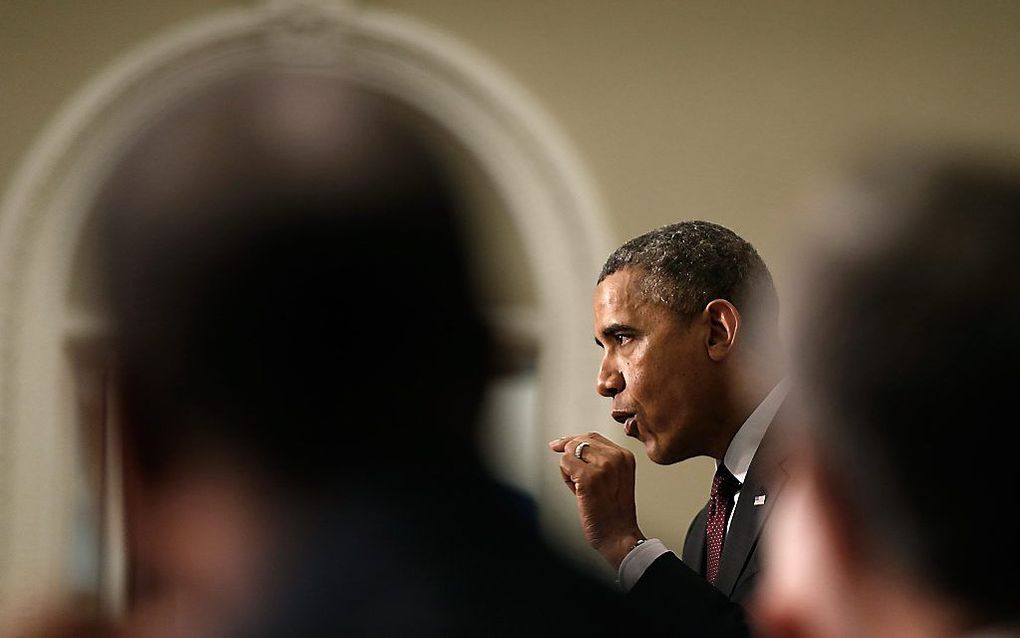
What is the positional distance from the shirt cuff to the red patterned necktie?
0.31m

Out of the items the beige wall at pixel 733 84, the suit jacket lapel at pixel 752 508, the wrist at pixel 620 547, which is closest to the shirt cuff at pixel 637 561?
the wrist at pixel 620 547

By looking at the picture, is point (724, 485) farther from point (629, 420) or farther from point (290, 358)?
point (290, 358)

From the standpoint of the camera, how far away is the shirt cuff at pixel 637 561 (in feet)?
5.59

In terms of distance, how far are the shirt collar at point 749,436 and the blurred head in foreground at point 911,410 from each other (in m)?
1.53

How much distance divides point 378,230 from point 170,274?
82 mm

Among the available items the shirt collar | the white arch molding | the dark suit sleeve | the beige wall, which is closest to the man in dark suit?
the shirt collar

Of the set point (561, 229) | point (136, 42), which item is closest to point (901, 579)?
point (561, 229)

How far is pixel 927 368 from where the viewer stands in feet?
1.66

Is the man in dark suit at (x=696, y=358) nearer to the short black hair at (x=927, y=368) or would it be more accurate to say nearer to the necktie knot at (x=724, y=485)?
the necktie knot at (x=724, y=485)

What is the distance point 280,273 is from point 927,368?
0.93ft

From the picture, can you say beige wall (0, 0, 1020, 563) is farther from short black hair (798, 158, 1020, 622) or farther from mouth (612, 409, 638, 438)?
short black hair (798, 158, 1020, 622)

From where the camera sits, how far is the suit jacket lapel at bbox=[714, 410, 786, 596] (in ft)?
6.17

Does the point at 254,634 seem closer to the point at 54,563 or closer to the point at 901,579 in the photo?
the point at 54,563

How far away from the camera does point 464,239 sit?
47 centimetres
